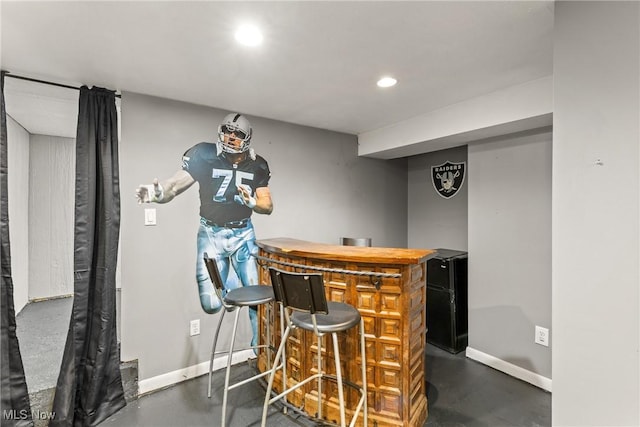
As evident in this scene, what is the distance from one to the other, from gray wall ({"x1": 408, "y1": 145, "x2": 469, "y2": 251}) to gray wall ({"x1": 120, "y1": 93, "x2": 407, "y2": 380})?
149cm

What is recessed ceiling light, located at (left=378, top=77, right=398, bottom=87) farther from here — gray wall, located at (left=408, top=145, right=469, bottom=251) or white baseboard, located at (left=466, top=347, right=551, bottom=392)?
white baseboard, located at (left=466, top=347, right=551, bottom=392)

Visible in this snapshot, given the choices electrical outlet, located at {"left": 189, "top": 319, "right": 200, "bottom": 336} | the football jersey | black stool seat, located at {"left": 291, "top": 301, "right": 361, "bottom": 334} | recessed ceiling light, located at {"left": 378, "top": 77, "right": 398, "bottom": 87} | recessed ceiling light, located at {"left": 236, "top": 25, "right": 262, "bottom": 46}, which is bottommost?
electrical outlet, located at {"left": 189, "top": 319, "right": 200, "bottom": 336}

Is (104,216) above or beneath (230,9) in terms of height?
beneath

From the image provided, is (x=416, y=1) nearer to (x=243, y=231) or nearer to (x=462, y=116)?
(x=462, y=116)

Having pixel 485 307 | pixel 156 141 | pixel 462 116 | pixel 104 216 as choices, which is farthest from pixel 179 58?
pixel 485 307

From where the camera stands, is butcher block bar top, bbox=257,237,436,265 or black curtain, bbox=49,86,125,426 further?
black curtain, bbox=49,86,125,426

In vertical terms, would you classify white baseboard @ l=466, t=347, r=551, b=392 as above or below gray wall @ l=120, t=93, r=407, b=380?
below

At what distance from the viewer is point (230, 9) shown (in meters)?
1.34

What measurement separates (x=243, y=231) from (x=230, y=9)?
186 cm

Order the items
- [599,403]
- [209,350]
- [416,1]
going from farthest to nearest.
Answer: [209,350] < [416,1] < [599,403]

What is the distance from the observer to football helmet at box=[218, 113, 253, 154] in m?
2.72

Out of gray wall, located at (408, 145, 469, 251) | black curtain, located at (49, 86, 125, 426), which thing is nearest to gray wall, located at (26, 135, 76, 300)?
black curtain, located at (49, 86, 125, 426)

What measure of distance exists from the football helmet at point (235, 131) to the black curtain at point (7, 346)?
1.36 metres

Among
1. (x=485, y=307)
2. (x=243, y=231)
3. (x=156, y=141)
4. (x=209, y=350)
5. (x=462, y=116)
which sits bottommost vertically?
(x=209, y=350)
